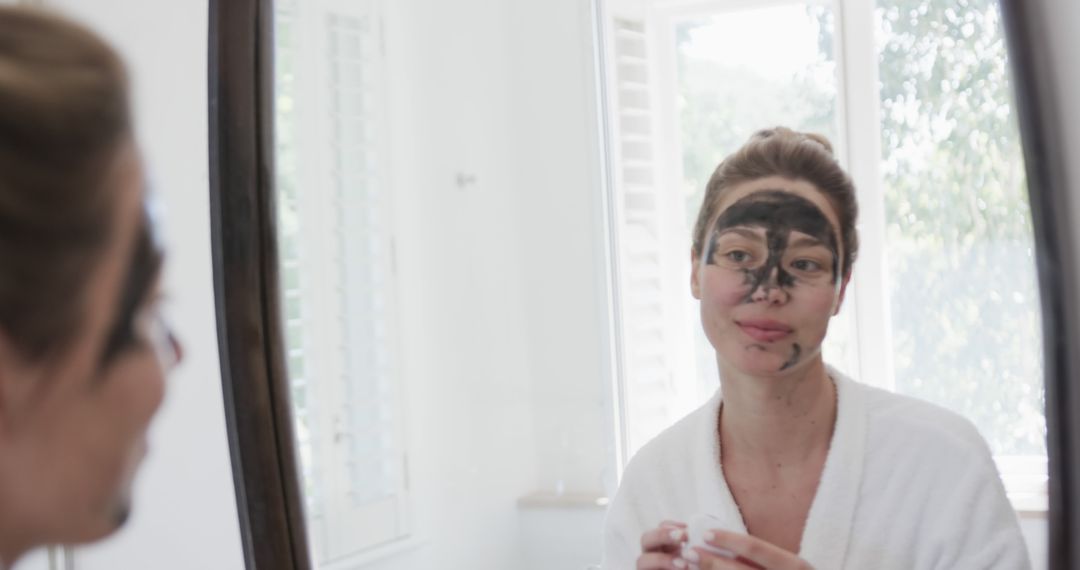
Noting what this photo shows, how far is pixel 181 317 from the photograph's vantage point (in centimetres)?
67

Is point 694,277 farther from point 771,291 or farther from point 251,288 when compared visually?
point 251,288

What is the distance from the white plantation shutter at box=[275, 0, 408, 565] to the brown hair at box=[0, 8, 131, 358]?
290 millimetres

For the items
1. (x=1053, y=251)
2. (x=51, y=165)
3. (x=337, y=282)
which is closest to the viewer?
(x=51, y=165)

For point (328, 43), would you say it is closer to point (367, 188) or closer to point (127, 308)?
point (367, 188)

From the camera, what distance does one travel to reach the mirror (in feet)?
1.53

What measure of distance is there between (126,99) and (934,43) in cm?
32

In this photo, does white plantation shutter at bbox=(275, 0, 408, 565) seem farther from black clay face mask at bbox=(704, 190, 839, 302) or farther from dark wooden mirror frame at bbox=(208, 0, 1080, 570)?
black clay face mask at bbox=(704, 190, 839, 302)

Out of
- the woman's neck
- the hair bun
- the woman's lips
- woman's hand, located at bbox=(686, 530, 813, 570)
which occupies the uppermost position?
the hair bun

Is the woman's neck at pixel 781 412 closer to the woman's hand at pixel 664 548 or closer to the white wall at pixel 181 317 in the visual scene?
the woman's hand at pixel 664 548

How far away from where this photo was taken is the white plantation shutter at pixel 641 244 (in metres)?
0.51

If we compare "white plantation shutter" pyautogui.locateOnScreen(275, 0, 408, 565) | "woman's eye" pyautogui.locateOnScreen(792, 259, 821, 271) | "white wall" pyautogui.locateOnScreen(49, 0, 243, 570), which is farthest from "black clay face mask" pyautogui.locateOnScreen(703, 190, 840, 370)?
"white wall" pyautogui.locateOnScreen(49, 0, 243, 570)

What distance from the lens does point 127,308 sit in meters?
0.33

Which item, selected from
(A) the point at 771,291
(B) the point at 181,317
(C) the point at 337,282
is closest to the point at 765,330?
(A) the point at 771,291

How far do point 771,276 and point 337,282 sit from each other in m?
0.25
